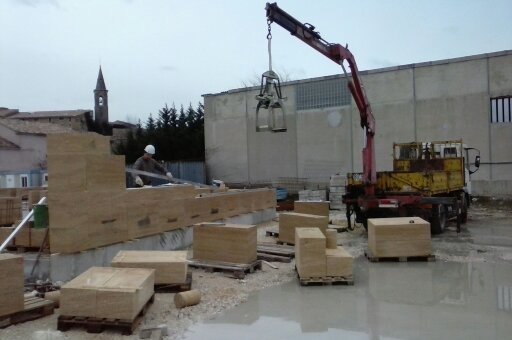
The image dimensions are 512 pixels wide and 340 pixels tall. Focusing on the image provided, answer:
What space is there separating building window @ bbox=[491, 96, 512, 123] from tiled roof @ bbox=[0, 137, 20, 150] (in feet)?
105

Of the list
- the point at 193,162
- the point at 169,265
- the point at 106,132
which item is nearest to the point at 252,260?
the point at 169,265

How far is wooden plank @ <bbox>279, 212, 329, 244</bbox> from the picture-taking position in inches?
418

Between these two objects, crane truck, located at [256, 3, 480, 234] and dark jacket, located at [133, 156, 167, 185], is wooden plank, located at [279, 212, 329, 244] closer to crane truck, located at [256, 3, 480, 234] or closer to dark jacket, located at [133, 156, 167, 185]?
crane truck, located at [256, 3, 480, 234]

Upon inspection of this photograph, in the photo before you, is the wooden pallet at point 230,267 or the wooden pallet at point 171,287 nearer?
the wooden pallet at point 171,287

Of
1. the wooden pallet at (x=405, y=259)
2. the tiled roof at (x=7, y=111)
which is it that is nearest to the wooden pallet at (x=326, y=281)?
the wooden pallet at (x=405, y=259)

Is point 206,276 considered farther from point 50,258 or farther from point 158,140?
point 158,140

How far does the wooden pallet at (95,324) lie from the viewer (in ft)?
17.4

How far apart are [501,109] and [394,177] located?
13218 millimetres

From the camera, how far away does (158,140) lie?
3772 cm

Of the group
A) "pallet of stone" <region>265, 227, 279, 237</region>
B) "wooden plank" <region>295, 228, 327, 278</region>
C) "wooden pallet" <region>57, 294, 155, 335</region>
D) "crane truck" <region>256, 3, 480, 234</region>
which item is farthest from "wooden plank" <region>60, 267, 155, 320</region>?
"crane truck" <region>256, 3, 480, 234</region>

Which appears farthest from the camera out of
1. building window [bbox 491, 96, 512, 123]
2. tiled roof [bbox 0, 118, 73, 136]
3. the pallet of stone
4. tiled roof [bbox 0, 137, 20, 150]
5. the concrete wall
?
tiled roof [bbox 0, 118, 73, 136]

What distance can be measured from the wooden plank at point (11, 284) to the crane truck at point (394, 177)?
7.35 metres

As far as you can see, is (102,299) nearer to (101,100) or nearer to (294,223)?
(294,223)

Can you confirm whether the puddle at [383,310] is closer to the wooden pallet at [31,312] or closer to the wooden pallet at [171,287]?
the wooden pallet at [171,287]
